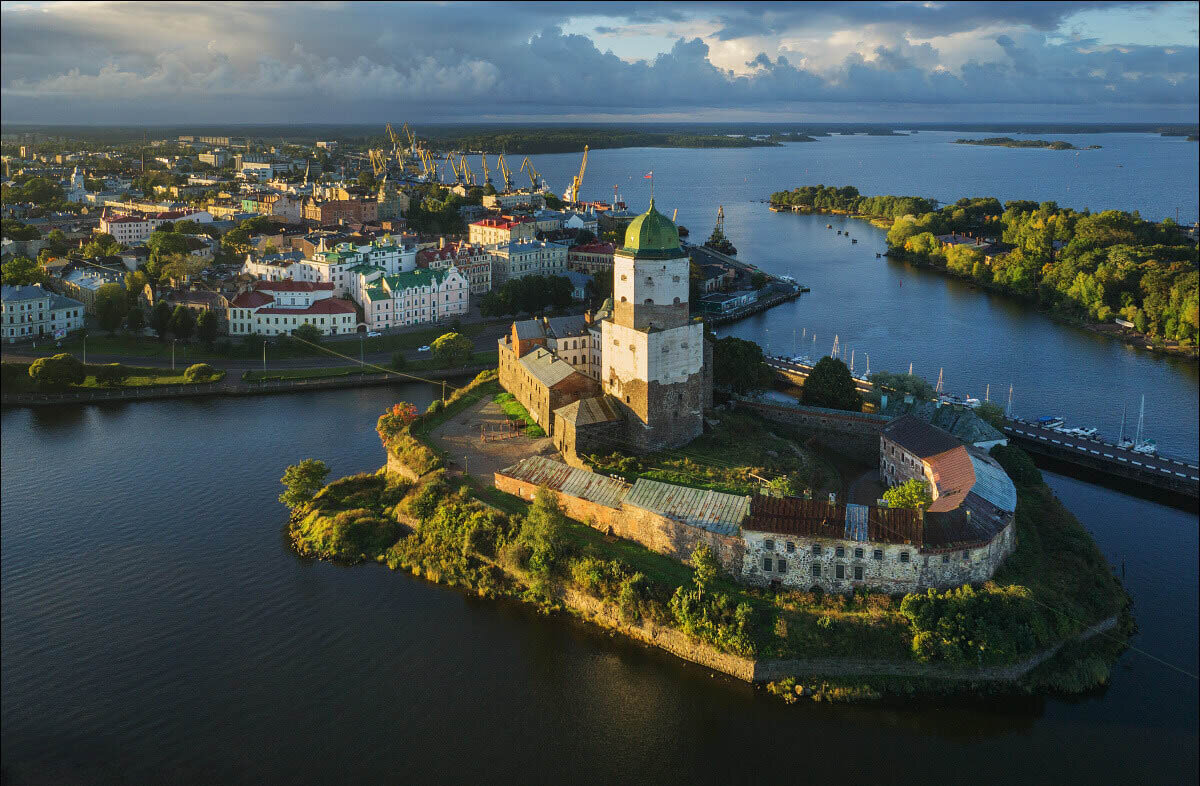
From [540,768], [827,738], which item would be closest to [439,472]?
[540,768]

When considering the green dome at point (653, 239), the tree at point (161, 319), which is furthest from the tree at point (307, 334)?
the green dome at point (653, 239)

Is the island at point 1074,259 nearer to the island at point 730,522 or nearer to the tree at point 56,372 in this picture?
the island at point 730,522

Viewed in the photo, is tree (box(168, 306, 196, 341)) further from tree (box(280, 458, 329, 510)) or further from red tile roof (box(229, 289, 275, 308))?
tree (box(280, 458, 329, 510))

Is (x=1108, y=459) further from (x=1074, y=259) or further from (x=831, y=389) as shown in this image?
(x=1074, y=259)

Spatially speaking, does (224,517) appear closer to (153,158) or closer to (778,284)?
(778,284)

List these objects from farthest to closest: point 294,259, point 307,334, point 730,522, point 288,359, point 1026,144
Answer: point 1026,144, point 294,259, point 307,334, point 288,359, point 730,522

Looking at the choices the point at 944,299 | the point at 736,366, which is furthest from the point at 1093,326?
the point at 736,366
